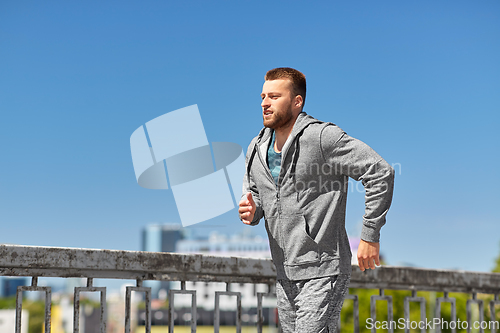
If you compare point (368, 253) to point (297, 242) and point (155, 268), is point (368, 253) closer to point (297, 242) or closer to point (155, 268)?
point (297, 242)

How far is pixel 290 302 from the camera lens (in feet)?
10.4

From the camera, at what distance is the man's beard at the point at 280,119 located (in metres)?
3.20

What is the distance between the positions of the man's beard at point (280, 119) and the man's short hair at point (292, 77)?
0.42 ft

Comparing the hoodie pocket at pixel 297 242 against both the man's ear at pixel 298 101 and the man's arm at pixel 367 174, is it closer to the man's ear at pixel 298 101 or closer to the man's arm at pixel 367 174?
the man's arm at pixel 367 174

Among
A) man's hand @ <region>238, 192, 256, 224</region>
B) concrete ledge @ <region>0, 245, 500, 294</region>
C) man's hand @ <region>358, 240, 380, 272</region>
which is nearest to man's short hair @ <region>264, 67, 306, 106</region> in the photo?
man's hand @ <region>238, 192, 256, 224</region>

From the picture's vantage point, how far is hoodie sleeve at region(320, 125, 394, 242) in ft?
9.93

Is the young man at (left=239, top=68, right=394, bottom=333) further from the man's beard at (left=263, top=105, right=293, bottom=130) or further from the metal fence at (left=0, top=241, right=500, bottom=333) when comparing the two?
the metal fence at (left=0, top=241, right=500, bottom=333)

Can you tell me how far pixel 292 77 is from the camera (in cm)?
323

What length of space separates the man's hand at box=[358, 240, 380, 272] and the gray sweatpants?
0.14 m

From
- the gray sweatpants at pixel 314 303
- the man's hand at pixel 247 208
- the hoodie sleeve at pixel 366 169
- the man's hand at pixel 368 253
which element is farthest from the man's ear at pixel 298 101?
the gray sweatpants at pixel 314 303

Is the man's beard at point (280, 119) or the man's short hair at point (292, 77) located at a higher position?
the man's short hair at point (292, 77)

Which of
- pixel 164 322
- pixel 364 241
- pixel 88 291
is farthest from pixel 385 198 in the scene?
pixel 164 322

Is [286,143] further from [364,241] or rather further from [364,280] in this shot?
[364,280]

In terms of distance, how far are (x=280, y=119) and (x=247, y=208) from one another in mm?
562
